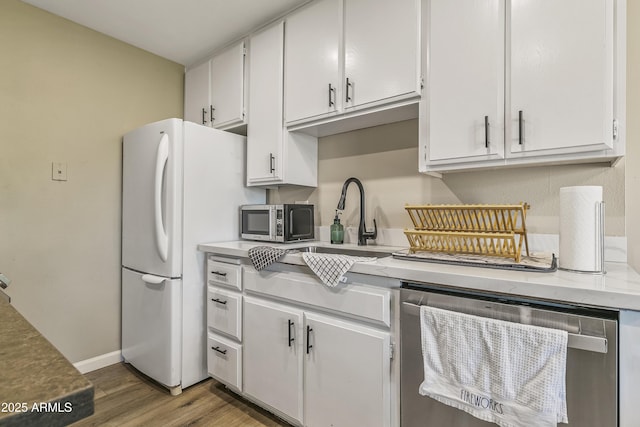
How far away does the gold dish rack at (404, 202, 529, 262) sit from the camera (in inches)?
52.9

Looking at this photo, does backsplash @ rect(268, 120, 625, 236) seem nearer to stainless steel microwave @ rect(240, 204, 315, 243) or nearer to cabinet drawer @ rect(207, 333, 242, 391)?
stainless steel microwave @ rect(240, 204, 315, 243)

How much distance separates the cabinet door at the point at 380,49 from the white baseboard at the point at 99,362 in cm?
244

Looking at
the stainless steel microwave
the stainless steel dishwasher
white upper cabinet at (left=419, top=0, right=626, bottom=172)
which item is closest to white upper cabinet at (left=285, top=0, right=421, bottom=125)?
white upper cabinet at (left=419, top=0, right=626, bottom=172)

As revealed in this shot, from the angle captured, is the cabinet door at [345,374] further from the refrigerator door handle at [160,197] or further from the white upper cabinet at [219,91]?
the white upper cabinet at [219,91]

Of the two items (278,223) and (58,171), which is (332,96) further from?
(58,171)

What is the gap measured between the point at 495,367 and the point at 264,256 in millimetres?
1067

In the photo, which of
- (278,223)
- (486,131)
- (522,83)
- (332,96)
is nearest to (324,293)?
(278,223)

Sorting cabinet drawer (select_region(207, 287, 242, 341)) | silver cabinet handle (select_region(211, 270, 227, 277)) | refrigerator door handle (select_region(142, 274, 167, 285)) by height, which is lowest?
cabinet drawer (select_region(207, 287, 242, 341))

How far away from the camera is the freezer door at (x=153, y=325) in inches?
79.1

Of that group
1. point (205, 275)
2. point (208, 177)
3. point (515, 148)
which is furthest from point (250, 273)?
point (515, 148)

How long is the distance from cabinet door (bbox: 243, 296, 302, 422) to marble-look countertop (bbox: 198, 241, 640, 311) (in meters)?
0.51

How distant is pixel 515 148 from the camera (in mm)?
1355

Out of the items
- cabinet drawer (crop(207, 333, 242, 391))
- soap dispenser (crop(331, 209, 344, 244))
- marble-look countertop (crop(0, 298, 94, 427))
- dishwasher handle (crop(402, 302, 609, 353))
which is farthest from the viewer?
soap dispenser (crop(331, 209, 344, 244))

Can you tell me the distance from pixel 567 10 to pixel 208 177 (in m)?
2.01
